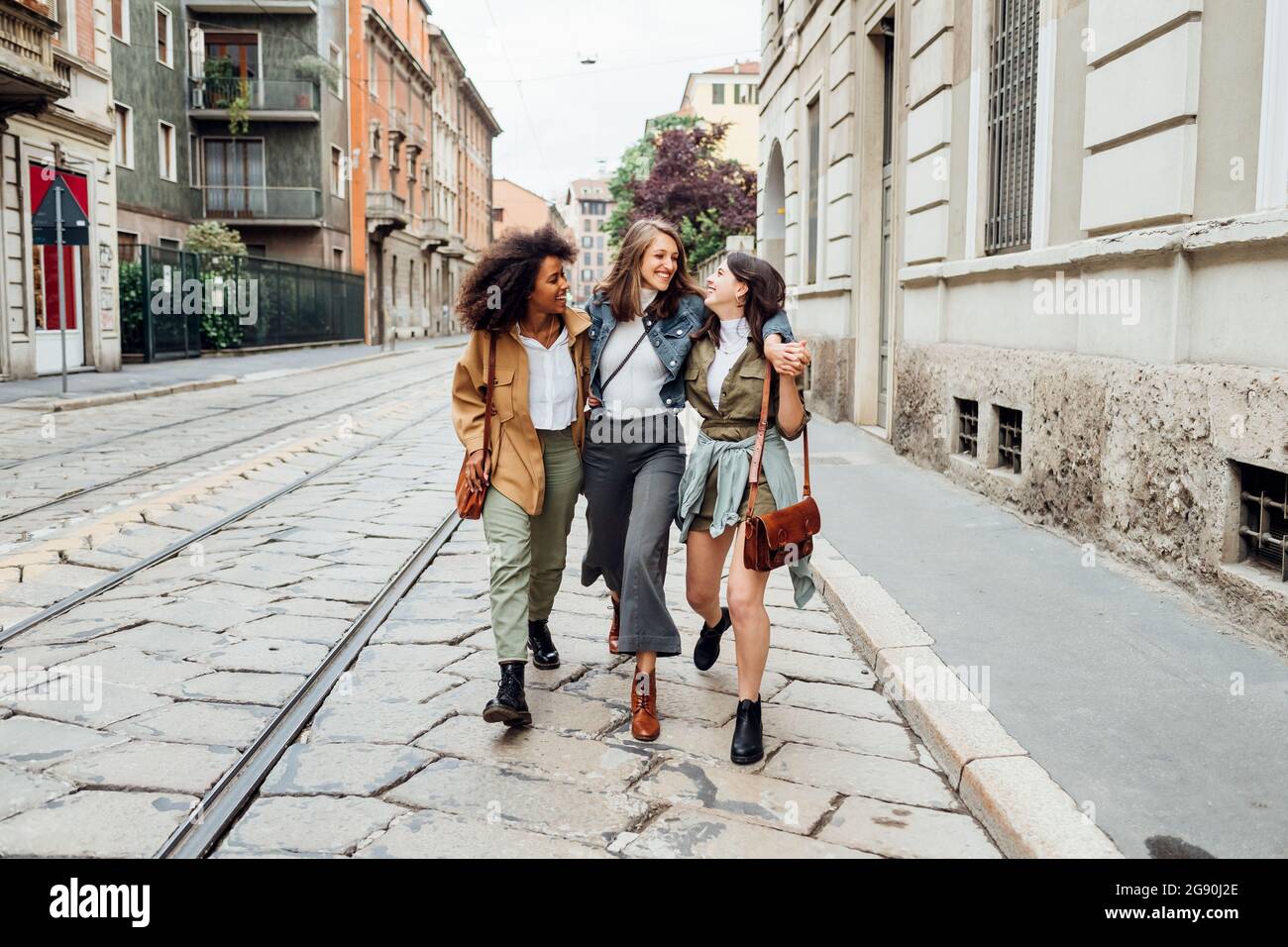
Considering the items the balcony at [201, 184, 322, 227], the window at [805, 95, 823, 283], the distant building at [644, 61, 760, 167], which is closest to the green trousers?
the window at [805, 95, 823, 283]

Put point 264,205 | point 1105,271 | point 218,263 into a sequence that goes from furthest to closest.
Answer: point 264,205 < point 218,263 < point 1105,271

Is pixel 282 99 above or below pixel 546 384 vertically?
above

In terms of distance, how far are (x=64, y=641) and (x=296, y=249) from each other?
3366 centimetres

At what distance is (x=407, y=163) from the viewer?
47.2m

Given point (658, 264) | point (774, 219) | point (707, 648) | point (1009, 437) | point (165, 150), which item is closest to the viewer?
point (658, 264)

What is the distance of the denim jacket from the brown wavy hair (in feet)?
0.12

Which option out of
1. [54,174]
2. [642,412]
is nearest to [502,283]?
[642,412]

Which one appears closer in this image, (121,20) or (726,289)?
(726,289)

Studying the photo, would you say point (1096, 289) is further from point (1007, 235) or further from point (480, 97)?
point (480, 97)

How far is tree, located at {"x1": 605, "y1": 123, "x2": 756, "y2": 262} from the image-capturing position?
3994 cm

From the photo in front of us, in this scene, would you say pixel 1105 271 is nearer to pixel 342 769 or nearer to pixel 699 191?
pixel 342 769

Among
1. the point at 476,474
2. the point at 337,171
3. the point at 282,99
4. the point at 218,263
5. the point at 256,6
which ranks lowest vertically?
the point at 476,474

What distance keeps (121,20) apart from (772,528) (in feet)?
95.1

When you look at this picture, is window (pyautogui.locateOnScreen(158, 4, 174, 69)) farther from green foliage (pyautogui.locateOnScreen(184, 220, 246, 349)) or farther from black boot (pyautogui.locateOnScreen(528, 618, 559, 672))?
black boot (pyautogui.locateOnScreen(528, 618, 559, 672))
